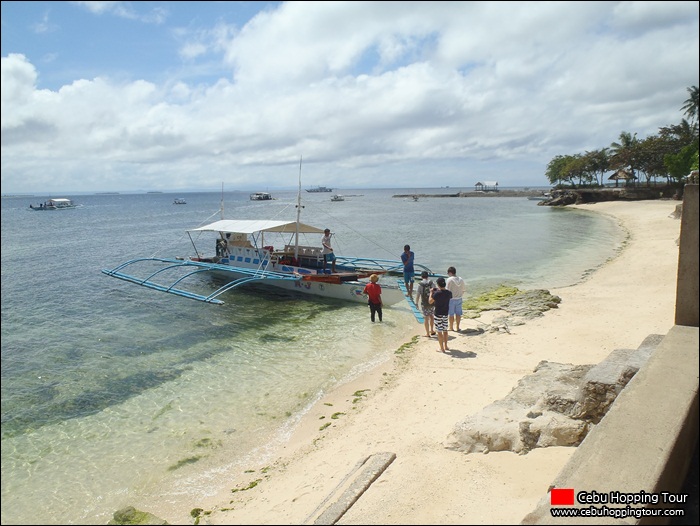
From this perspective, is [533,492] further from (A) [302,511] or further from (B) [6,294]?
(B) [6,294]

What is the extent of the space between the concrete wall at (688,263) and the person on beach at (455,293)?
6.02 meters

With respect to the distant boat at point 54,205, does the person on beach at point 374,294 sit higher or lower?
lower

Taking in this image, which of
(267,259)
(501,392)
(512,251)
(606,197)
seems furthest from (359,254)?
(606,197)

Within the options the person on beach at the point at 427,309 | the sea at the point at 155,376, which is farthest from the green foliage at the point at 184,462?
the person on beach at the point at 427,309

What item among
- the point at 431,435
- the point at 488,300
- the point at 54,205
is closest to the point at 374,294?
the point at 488,300

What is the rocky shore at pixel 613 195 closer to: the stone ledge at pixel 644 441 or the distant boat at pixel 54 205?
the stone ledge at pixel 644 441

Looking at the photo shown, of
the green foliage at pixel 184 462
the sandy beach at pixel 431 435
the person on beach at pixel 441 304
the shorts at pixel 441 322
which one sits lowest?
the green foliage at pixel 184 462

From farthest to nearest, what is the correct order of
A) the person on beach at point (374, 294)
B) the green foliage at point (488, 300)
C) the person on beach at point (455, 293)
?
the green foliage at point (488, 300)
the person on beach at point (374, 294)
the person on beach at point (455, 293)

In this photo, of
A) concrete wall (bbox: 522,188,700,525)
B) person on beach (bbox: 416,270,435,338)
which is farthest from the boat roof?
concrete wall (bbox: 522,188,700,525)

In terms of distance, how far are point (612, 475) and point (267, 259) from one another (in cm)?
1703

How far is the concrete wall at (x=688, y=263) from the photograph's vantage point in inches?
187

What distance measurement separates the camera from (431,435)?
645 cm

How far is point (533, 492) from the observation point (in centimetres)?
432

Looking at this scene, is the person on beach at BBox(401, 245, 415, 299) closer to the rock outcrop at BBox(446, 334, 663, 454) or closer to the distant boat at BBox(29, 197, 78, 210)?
the rock outcrop at BBox(446, 334, 663, 454)
